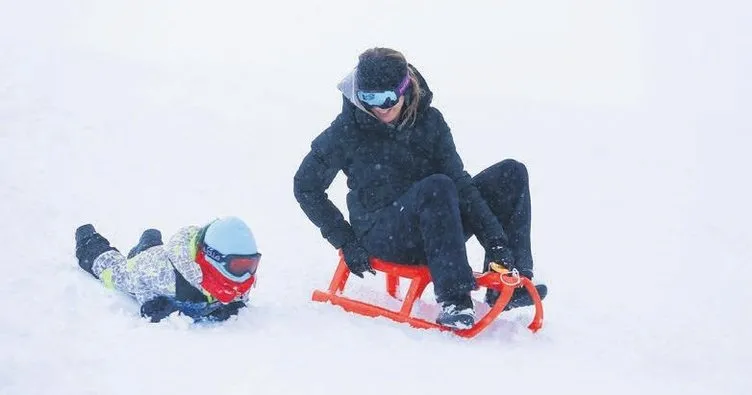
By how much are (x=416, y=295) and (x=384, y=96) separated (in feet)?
3.01

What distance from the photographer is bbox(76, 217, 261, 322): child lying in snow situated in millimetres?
3143

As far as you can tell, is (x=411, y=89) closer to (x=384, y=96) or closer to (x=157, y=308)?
(x=384, y=96)

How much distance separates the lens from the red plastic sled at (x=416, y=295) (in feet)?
10.6

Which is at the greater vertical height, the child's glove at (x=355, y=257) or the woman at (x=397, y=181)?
the woman at (x=397, y=181)

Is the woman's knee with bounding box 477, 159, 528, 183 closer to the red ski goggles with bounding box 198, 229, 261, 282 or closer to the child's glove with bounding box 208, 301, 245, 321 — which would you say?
the red ski goggles with bounding box 198, 229, 261, 282

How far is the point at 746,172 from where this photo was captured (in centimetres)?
735

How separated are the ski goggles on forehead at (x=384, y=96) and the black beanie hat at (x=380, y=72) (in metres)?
0.02

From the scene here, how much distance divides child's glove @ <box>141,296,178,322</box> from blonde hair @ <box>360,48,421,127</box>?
4.17 feet

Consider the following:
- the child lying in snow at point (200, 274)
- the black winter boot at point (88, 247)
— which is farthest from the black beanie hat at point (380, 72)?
the black winter boot at point (88, 247)

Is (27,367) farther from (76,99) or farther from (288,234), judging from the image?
(76,99)

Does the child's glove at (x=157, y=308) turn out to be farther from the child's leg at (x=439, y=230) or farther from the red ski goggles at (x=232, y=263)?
the child's leg at (x=439, y=230)

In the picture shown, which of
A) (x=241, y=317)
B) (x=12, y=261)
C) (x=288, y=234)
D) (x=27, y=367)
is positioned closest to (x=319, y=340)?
(x=241, y=317)

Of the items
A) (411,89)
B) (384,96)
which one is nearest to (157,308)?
(384,96)

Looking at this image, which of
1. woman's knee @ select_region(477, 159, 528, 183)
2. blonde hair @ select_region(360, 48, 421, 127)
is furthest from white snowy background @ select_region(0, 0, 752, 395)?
blonde hair @ select_region(360, 48, 421, 127)
